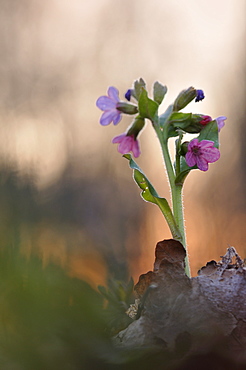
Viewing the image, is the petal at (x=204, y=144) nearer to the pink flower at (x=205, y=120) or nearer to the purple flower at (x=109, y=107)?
the pink flower at (x=205, y=120)

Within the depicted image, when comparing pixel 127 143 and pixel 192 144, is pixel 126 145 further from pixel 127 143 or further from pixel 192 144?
pixel 192 144

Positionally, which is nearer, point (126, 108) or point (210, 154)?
point (210, 154)

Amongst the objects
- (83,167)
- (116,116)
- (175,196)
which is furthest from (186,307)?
(83,167)

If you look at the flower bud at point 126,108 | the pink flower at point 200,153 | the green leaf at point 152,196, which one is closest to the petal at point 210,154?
the pink flower at point 200,153

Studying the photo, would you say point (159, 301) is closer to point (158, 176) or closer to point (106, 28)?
point (158, 176)

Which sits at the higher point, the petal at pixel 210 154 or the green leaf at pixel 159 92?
the green leaf at pixel 159 92

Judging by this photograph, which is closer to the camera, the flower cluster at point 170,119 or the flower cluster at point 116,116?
the flower cluster at point 170,119

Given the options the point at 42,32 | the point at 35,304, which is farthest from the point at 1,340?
the point at 42,32
